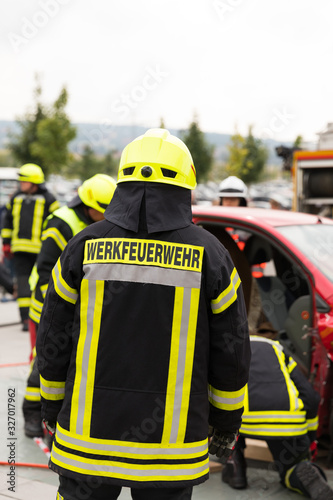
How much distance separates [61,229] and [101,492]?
2439 millimetres

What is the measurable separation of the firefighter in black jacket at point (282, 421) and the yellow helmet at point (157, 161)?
1835mm

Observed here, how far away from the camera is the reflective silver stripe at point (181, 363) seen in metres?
2.29

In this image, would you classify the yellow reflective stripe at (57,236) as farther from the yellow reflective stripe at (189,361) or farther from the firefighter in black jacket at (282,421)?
the yellow reflective stripe at (189,361)

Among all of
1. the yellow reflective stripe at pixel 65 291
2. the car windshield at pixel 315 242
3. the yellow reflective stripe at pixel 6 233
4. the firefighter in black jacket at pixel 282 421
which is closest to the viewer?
the yellow reflective stripe at pixel 65 291

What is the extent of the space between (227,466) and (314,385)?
0.71 metres

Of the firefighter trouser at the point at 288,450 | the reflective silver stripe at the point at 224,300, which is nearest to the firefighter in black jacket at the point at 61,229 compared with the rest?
the firefighter trouser at the point at 288,450

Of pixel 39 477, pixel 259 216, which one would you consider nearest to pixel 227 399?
pixel 39 477

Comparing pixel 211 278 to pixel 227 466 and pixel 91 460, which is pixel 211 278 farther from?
pixel 227 466

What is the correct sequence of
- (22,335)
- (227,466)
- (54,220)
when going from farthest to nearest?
(22,335), (54,220), (227,466)

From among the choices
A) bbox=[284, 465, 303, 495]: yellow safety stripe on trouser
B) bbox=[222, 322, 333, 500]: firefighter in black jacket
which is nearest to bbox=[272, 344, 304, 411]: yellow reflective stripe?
bbox=[222, 322, 333, 500]: firefighter in black jacket

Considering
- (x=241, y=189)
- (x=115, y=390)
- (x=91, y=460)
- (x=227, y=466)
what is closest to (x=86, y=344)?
(x=115, y=390)

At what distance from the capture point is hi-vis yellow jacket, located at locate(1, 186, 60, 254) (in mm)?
7633

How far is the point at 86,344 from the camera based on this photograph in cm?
231

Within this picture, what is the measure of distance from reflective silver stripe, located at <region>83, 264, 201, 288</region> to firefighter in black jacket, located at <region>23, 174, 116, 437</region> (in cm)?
212
